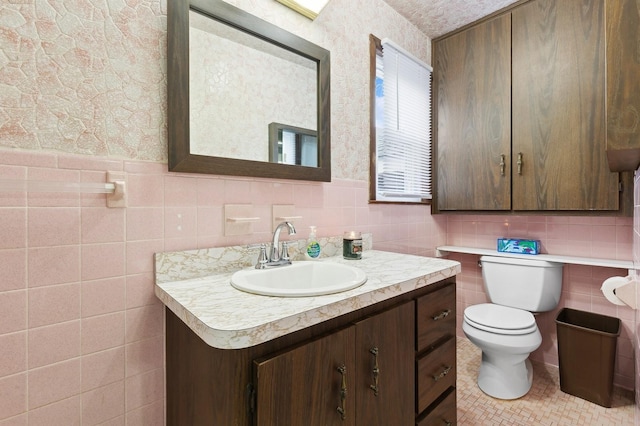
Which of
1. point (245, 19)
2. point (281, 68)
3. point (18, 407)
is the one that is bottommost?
point (18, 407)

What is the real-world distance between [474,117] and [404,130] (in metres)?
0.51

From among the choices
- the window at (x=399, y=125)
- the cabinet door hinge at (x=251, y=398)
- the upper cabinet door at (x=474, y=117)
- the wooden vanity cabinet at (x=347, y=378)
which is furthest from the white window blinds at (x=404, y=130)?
the cabinet door hinge at (x=251, y=398)

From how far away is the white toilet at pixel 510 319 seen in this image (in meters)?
1.58

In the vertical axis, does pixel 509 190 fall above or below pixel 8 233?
above

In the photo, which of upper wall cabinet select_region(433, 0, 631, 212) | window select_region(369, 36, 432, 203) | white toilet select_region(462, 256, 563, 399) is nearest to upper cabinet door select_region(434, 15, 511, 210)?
upper wall cabinet select_region(433, 0, 631, 212)

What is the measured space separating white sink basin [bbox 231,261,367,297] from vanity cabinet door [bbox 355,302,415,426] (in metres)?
0.14

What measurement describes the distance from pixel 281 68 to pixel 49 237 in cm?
101

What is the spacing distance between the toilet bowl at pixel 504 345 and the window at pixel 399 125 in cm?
84

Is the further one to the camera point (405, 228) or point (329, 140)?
point (405, 228)

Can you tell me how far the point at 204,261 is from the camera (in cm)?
103

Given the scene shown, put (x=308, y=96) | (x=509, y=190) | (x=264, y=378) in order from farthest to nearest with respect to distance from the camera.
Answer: (x=509, y=190) < (x=308, y=96) < (x=264, y=378)

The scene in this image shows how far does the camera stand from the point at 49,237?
2.57 ft

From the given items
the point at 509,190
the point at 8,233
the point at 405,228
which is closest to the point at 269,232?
the point at 8,233

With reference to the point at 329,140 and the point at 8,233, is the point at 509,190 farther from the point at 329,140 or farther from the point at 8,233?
the point at 8,233
